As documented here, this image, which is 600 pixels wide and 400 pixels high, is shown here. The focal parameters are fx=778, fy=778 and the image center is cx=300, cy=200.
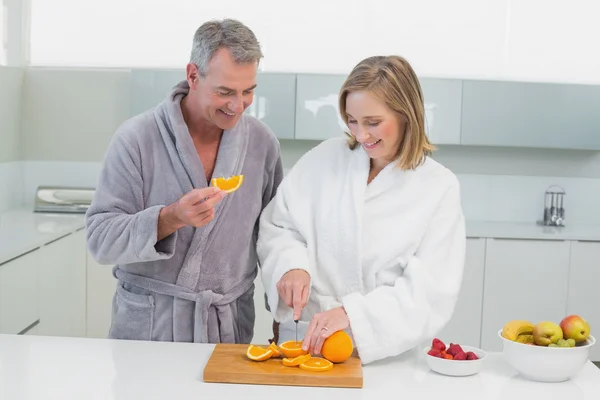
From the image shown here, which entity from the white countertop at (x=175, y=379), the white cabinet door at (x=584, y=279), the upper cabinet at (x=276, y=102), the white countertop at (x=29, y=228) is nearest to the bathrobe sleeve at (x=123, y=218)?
the white countertop at (x=175, y=379)

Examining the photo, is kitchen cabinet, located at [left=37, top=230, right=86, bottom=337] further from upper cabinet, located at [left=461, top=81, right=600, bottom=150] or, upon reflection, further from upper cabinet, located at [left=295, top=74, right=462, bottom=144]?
upper cabinet, located at [left=461, top=81, right=600, bottom=150]

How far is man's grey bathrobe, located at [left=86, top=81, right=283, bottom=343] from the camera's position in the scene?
2141mm

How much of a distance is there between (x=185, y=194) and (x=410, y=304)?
66 cm

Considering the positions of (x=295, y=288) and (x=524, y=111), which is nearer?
(x=295, y=288)

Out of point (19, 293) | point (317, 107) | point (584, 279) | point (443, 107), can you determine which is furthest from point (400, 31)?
point (19, 293)

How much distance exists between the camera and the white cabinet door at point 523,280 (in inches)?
171

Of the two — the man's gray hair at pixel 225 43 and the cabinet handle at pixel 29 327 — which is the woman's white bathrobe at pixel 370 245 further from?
the cabinet handle at pixel 29 327

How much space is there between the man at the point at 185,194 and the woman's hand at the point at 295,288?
28 cm

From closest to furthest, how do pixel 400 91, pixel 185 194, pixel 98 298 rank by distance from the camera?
1. pixel 400 91
2. pixel 185 194
3. pixel 98 298

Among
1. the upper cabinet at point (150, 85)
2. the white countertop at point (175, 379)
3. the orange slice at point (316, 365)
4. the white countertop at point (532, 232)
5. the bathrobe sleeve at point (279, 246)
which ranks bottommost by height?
the white countertop at point (532, 232)

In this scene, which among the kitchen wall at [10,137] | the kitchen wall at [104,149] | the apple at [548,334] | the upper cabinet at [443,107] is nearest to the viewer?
the apple at [548,334]

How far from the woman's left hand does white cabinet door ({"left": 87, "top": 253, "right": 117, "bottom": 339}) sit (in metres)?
2.61

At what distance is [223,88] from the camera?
2090 millimetres

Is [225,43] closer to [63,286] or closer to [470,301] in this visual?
[63,286]
